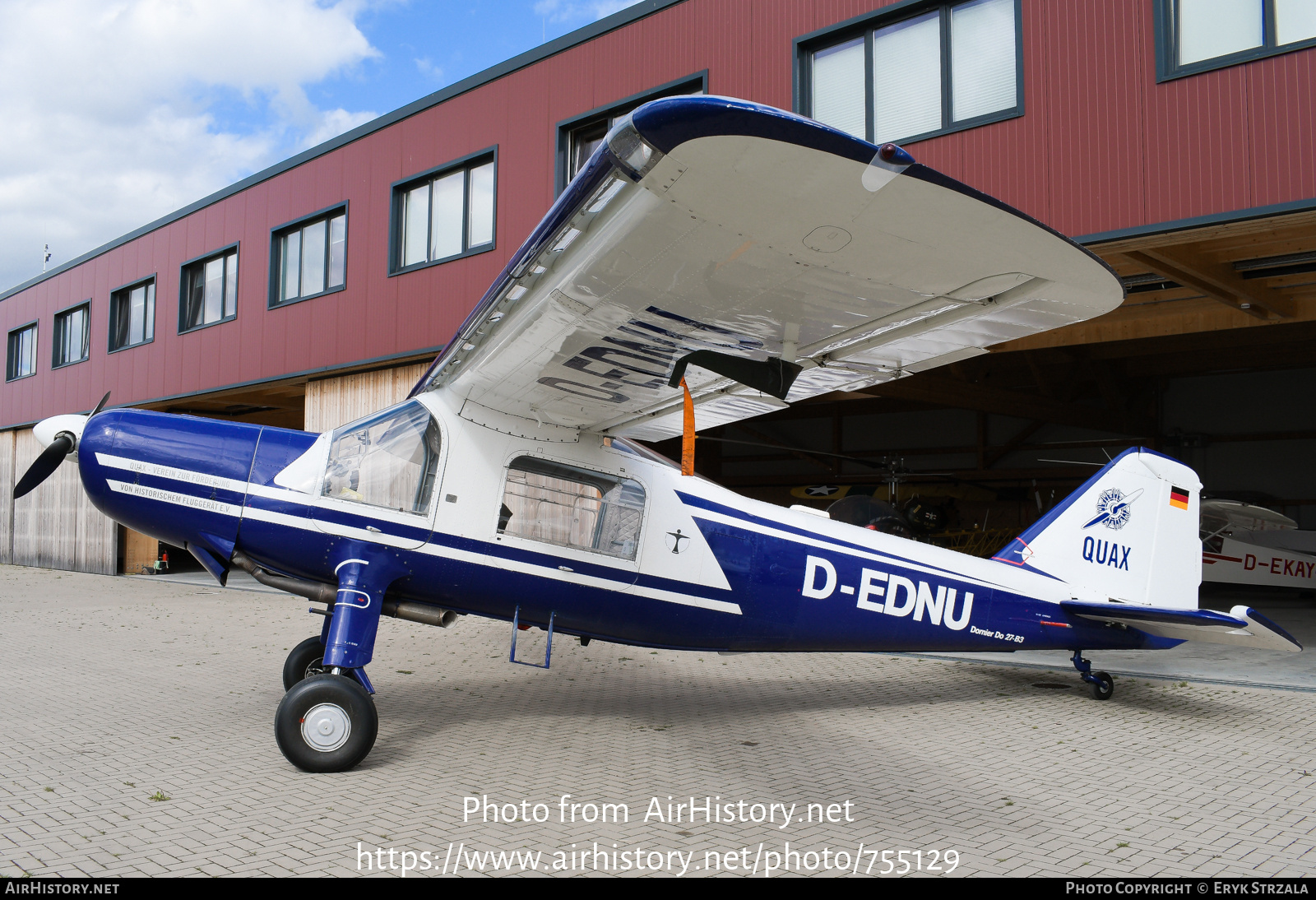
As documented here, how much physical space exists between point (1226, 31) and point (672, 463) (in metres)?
6.11

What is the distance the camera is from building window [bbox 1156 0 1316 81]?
6688 mm

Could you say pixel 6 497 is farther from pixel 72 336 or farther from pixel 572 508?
pixel 572 508

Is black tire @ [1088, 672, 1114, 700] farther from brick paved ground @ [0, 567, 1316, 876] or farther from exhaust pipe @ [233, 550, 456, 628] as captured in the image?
exhaust pipe @ [233, 550, 456, 628]

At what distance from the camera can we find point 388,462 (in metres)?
5.19

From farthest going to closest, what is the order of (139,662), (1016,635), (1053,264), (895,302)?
(139,662) < (1016,635) < (895,302) < (1053,264)

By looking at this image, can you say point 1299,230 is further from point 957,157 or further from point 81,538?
point 81,538

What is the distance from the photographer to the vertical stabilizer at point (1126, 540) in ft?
22.2

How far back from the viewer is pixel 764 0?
32.2 ft

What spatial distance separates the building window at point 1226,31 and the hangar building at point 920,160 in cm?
2

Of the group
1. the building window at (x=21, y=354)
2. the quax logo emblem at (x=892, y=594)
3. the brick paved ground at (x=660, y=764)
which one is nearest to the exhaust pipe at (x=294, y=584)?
the brick paved ground at (x=660, y=764)

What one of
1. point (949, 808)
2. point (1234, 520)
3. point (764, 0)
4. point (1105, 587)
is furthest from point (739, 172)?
point (1234, 520)

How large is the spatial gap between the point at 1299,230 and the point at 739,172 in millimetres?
6819

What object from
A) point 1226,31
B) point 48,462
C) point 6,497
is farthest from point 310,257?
point 6,497

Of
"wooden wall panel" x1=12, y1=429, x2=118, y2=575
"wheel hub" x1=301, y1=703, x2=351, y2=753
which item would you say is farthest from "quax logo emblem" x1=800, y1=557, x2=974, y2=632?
"wooden wall panel" x1=12, y1=429, x2=118, y2=575
